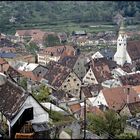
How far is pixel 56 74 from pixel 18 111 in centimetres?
1776

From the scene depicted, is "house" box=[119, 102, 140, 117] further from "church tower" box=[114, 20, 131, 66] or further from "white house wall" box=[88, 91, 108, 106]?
"church tower" box=[114, 20, 131, 66]

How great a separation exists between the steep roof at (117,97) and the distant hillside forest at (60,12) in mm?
46012

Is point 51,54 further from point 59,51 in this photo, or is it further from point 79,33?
point 79,33

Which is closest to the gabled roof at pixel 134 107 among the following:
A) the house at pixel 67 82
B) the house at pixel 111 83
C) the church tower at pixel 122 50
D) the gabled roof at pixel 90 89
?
the gabled roof at pixel 90 89

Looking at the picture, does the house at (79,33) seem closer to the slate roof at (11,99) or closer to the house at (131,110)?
the house at (131,110)

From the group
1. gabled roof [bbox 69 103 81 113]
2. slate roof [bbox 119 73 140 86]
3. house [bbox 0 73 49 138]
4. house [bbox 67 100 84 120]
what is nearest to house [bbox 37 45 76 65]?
slate roof [bbox 119 73 140 86]

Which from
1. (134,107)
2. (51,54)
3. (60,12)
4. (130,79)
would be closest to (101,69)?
(130,79)

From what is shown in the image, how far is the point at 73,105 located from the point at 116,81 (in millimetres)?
7673

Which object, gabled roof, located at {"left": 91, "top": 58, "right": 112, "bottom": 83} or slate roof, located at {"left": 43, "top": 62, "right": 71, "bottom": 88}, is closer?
slate roof, located at {"left": 43, "top": 62, "right": 71, "bottom": 88}

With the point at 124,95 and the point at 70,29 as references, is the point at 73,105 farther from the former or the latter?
the point at 70,29

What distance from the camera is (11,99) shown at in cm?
1767

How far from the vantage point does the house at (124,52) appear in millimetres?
43062

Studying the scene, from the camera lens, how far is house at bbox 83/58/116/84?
35438 mm

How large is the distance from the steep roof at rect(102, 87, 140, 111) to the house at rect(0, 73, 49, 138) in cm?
1051
